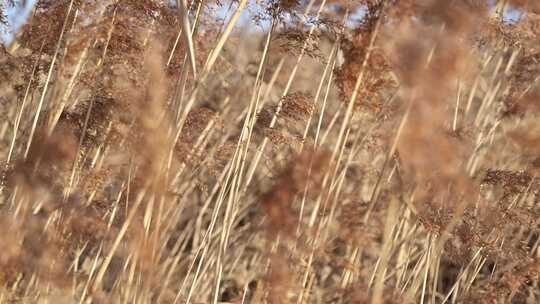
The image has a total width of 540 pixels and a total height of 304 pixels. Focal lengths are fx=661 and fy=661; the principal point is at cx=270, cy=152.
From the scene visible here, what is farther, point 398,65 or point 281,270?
point 281,270

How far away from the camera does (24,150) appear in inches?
145

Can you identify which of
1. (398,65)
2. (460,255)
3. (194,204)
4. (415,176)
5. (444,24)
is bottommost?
(194,204)

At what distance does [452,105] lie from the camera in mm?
4648

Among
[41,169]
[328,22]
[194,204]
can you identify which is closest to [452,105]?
[328,22]

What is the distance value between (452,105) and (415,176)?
243 cm

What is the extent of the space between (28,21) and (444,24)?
8.85ft

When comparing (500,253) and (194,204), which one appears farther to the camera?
(194,204)

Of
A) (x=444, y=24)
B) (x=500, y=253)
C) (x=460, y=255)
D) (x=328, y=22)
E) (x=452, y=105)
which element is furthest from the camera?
(x=452, y=105)

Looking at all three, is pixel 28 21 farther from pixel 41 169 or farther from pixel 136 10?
pixel 41 169

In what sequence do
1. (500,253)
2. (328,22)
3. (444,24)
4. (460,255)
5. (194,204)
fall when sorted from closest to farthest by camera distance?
(444,24) < (328,22) < (500,253) < (460,255) < (194,204)

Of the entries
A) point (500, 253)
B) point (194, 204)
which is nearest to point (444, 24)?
point (500, 253)

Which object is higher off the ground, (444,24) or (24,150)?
(444,24)

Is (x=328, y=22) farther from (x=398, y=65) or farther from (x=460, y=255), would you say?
(x=460, y=255)

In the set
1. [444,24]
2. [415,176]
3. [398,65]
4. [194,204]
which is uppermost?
[444,24]
